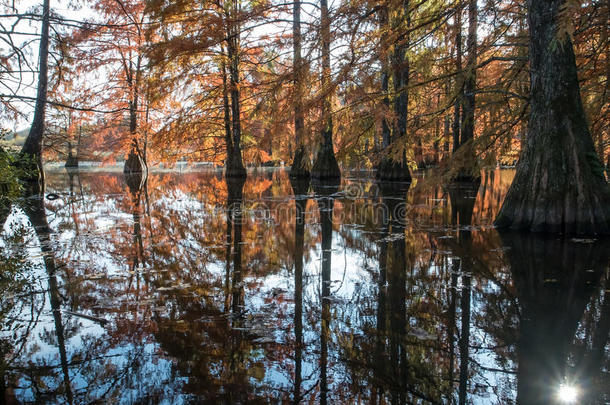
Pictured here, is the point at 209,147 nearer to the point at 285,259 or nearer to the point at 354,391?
the point at 285,259

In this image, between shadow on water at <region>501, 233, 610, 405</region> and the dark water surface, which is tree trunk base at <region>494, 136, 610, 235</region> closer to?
the dark water surface

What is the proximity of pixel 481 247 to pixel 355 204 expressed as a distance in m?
4.39

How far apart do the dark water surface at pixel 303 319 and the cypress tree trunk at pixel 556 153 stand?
1.96ft

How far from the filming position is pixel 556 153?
545 cm

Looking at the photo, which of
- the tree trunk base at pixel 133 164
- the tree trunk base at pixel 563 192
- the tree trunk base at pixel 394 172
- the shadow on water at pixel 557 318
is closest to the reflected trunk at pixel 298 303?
the shadow on water at pixel 557 318

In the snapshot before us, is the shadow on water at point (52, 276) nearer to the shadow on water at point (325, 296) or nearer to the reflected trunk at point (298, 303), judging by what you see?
the reflected trunk at point (298, 303)

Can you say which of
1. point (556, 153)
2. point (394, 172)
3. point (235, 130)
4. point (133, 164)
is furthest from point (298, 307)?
point (133, 164)

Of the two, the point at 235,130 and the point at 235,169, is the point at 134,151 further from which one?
the point at 235,130

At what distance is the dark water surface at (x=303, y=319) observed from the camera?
68.6 inches

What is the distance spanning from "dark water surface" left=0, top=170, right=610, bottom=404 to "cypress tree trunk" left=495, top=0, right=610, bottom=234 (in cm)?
60

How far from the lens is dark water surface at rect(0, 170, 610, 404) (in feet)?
5.72

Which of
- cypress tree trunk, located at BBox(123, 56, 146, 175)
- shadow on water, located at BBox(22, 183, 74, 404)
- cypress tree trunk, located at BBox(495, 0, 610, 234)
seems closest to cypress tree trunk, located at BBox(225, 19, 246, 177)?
cypress tree trunk, located at BBox(123, 56, 146, 175)

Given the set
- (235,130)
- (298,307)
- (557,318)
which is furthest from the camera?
(235,130)

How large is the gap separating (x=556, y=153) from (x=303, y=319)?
483 cm
